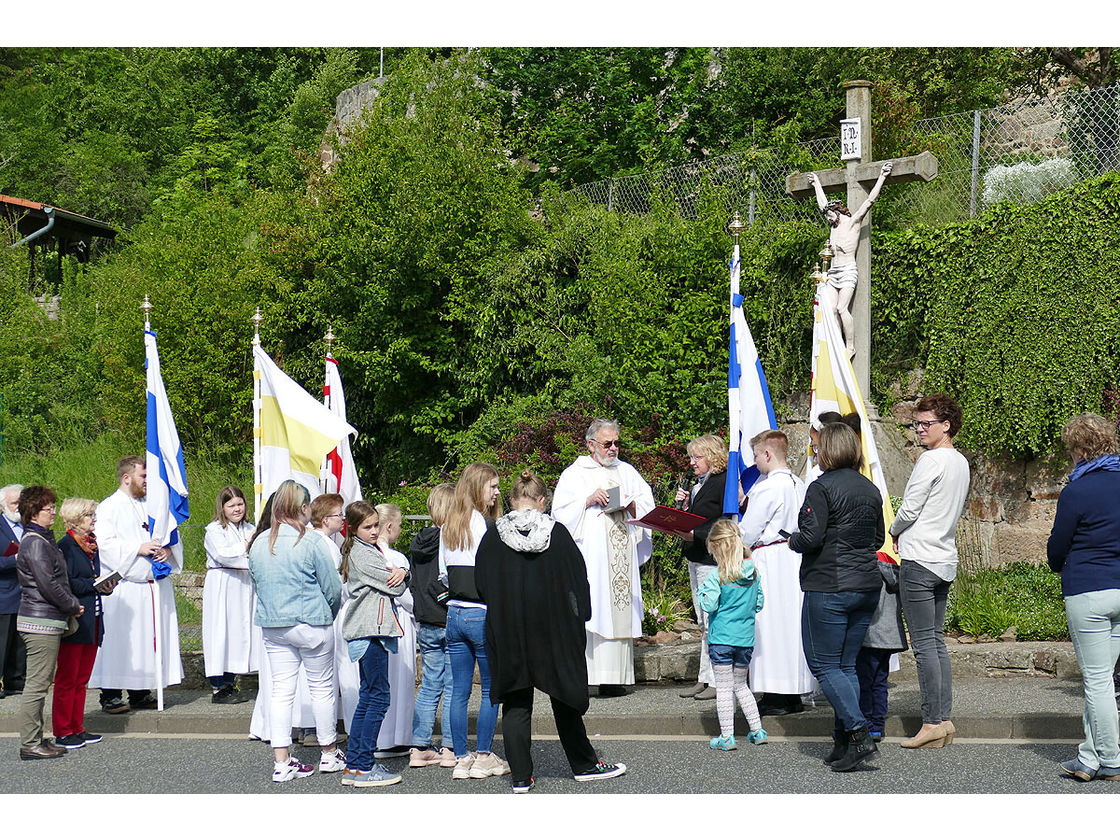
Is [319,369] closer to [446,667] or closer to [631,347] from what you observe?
[631,347]

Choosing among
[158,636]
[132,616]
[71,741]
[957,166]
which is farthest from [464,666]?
[957,166]

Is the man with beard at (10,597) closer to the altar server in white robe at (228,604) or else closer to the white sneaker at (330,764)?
the altar server in white robe at (228,604)

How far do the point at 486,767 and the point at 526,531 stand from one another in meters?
1.47

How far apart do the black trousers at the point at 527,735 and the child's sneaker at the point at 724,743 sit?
94 cm

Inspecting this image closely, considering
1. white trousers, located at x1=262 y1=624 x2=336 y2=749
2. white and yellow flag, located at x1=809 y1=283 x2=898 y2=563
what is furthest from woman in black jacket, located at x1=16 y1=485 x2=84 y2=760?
white and yellow flag, located at x1=809 y1=283 x2=898 y2=563

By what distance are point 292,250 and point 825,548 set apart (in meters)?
13.6

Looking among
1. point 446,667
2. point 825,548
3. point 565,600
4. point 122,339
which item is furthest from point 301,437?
point 122,339

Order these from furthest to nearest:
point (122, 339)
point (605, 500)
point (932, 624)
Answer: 1. point (122, 339)
2. point (605, 500)
3. point (932, 624)

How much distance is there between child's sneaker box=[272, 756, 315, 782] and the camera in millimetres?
6703

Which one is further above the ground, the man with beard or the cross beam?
the cross beam

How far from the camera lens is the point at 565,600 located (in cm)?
643

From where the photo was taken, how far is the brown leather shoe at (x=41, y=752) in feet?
24.6

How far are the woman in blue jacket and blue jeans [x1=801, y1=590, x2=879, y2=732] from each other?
1087 millimetres

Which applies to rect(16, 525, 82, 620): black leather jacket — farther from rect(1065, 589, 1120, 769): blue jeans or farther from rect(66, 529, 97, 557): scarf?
rect(1065, 589, 1120, 769): blue jeans
